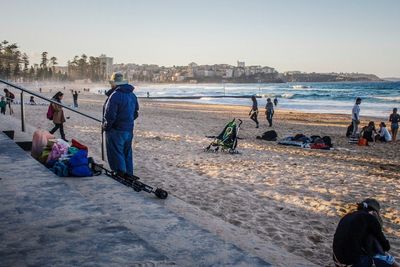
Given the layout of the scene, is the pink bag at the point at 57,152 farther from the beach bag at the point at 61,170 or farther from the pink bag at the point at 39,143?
the pink bag at the point at 39,143

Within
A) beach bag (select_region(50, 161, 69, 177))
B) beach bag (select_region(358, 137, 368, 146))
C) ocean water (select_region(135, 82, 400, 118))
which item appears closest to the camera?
beach bag (select_region(50, 161, 69, 177))

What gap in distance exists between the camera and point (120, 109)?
527cm

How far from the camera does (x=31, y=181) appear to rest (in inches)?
145

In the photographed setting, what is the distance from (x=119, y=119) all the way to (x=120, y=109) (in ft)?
0.51

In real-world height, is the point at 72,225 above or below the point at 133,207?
above

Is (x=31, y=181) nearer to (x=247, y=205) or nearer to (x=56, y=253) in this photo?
(x=56, y=253)

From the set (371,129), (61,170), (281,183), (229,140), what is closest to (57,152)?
(61,170)

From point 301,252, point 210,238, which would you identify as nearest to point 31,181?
point 210,238

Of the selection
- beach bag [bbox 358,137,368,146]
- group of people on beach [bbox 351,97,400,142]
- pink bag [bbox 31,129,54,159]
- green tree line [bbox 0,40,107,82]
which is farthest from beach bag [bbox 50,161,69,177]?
green tree line [bbox 0,40,107,82]

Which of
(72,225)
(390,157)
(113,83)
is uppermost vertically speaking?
(113,83)

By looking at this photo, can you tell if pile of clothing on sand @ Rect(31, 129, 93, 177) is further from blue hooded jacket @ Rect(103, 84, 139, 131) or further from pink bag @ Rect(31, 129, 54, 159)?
blue hooded jacket @ Rect(103, 84, 139, 131)

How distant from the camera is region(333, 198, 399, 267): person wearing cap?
311 cm

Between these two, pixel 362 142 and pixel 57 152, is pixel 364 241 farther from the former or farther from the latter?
pixel 362 142

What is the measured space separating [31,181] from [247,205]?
3.39 m
